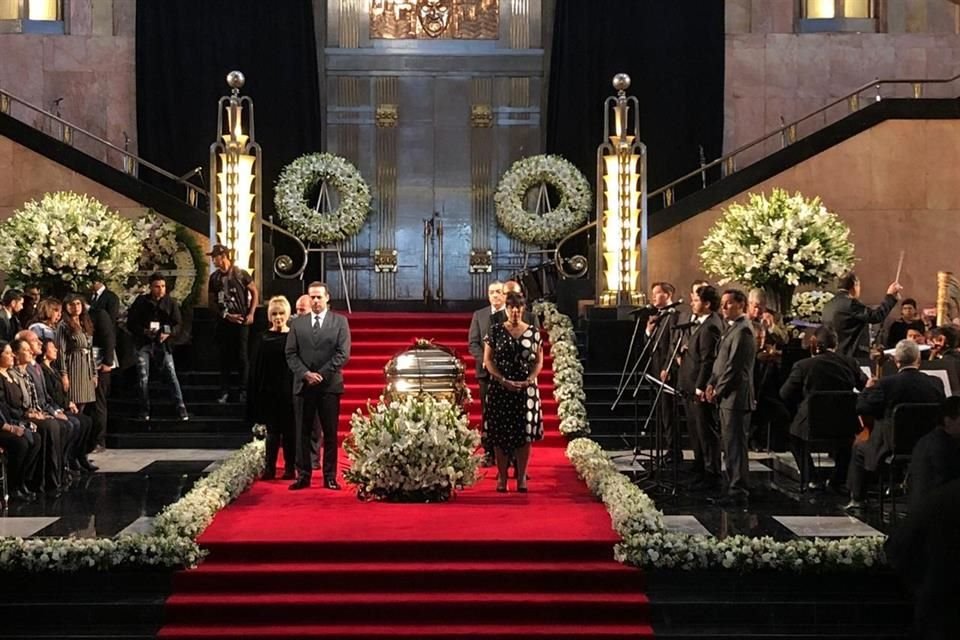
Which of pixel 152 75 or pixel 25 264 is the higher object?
pixel 152 75

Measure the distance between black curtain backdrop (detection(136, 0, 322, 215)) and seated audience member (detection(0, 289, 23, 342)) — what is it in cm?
792

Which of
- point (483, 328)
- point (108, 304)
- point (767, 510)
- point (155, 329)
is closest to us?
point (767, 510)

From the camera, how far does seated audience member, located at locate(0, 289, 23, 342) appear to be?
1352 centimetres

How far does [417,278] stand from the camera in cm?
2277

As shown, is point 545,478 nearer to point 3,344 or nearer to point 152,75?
point 3,344

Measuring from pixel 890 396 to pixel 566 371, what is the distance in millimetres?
4947

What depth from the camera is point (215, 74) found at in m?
22.0

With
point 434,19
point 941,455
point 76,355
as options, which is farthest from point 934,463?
→ point 434,19

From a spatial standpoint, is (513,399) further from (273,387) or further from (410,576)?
(410,576)

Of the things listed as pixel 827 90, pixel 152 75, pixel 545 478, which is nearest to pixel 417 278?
pixel 152 75

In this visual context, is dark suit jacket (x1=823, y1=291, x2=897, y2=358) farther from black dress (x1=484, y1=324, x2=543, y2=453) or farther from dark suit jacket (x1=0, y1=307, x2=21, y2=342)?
dark suit jacket (x1=0, y1=307, x2=21, y2=342)

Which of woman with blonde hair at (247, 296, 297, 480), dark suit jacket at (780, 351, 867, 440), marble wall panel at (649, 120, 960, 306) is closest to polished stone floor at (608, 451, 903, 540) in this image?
dark suit jacket at (780, 351, 867, 440)

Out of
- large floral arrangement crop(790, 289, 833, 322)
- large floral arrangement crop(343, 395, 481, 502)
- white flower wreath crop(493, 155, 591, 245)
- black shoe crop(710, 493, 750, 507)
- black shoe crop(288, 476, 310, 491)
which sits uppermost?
white flower wreath crop(493, 155, 591, 245)

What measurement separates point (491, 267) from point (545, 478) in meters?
9.78
